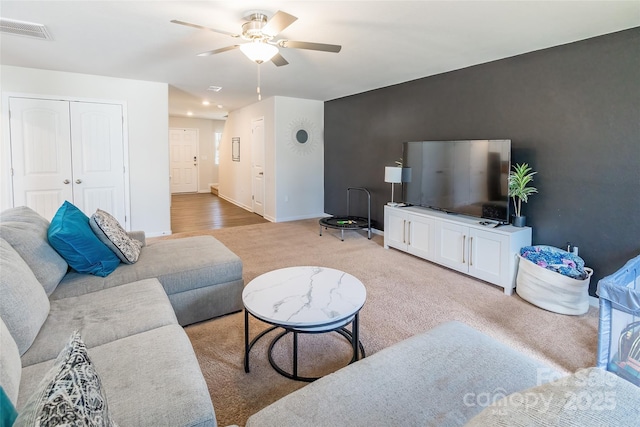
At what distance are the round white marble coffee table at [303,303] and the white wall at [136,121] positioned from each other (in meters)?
3.78

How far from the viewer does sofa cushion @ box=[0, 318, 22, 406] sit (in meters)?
1.03

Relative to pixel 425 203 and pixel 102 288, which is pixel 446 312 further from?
pixel 102 288

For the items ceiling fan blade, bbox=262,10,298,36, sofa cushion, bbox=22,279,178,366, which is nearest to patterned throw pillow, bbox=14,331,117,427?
sofa cushion, bbox=22,279,178,366

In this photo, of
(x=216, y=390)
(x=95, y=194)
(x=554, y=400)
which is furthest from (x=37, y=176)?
(x=554, y=400)

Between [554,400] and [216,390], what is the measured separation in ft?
5.69

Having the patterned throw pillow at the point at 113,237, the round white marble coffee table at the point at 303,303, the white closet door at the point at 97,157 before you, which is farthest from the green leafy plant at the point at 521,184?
the white closet door at the point at 97,157

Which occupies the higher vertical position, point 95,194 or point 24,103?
point 24,103

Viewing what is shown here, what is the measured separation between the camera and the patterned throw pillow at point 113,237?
2492mm

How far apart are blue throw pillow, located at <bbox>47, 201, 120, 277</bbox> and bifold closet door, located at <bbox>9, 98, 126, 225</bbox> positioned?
2.90m

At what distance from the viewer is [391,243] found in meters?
4.77

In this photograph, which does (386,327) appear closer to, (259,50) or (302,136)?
(259,50)

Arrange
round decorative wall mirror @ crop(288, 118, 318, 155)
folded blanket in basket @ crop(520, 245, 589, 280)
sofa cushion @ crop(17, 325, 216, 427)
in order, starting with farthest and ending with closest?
1. round decorative wall mirror @ crop(288, 118, 318, 155)
2. folded blanket in basket @ crop(520, 245, 589, 280)
3. sofa cushion @ crop(17, 325, 216, 427)

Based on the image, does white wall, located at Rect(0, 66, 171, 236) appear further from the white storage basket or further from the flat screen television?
the white storage basket

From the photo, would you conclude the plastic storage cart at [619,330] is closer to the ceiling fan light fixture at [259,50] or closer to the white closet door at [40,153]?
the ceiling fan light fixture at [259,50]
